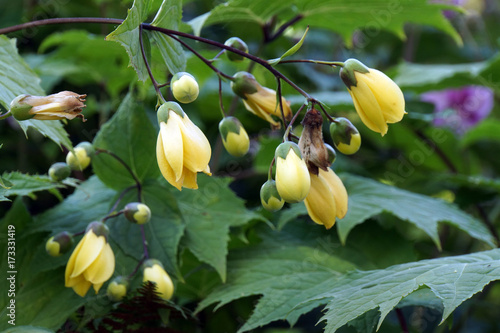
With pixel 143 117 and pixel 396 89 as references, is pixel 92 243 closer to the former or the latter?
pixel 143 117

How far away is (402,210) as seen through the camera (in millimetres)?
1302

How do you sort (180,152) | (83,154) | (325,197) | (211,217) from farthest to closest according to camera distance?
(211,217)
(83,154)
(325,197)
(180,152)

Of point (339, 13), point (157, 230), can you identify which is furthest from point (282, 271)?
point (339, 13)

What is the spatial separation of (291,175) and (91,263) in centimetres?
43

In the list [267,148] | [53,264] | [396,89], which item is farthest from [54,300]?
[267,148]

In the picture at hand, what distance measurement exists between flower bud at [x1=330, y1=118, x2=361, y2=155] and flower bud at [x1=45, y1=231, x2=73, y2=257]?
0.57 m

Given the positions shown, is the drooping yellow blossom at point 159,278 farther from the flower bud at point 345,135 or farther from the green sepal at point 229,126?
the flower bud at point 345,135

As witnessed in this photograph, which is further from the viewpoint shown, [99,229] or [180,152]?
[99,229]

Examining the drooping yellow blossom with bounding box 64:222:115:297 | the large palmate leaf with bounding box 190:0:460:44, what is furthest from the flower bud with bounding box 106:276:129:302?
the large palmate leaf with bounding box 190:0:460:44

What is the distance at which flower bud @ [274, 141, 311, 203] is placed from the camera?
788 mm

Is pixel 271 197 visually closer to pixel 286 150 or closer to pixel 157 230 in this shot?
pixel 286 150

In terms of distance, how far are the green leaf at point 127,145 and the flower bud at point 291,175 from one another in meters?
0.45

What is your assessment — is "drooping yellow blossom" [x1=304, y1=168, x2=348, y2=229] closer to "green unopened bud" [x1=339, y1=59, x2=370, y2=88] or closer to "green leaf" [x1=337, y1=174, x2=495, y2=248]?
"green unopened bud" [x1=339, y1=59, x2=370, y2=88]

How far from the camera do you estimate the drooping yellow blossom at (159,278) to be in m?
0.99
